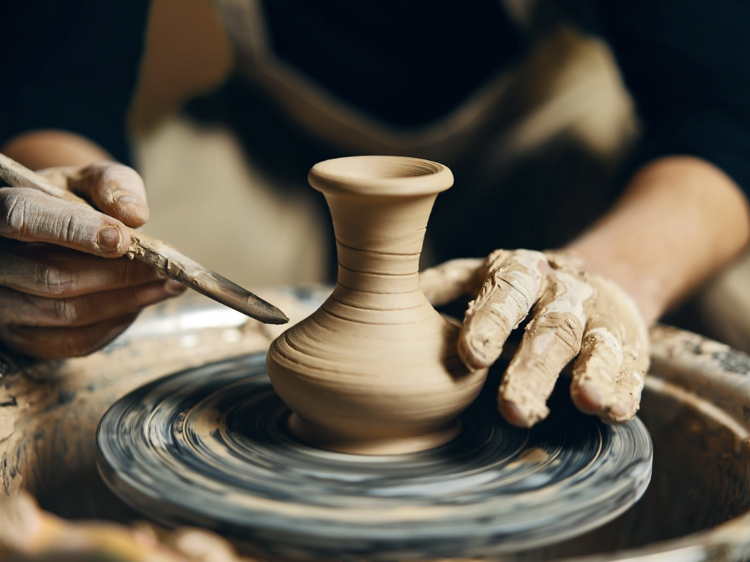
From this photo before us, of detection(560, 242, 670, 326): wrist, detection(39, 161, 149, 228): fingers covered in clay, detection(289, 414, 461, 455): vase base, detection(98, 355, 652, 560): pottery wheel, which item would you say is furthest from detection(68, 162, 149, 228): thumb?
detection(560, 242, 670, 326): wrist

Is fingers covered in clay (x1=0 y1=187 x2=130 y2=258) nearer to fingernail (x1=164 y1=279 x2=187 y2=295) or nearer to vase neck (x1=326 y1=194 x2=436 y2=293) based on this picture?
fingernail (x1=164 y1=279 x2=187 y2=295)

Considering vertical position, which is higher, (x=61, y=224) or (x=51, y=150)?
(x=61, y=224)

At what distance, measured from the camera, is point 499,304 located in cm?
99

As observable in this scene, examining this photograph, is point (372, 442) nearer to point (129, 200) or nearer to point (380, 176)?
point (380, 176)

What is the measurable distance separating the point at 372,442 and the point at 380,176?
0.36m

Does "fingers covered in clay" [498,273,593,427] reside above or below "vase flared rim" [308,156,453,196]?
below

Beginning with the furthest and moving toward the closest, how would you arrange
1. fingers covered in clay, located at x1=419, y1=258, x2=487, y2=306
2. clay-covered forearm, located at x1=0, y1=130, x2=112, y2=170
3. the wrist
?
clay-covered forearm, located at x1=0, y1=130, x2=112, y2=170 < the wrist < fingers covered in clay, located at x1=419, y1=258, x2=487, y2=306

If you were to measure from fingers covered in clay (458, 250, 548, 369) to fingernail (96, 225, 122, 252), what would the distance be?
47 cm

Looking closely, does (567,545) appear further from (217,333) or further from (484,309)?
(217,333)

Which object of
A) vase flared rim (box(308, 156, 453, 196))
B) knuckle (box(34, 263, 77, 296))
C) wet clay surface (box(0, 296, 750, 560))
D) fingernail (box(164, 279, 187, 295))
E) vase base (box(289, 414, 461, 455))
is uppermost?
vase flared rim (box(308, 156, 453, 196))

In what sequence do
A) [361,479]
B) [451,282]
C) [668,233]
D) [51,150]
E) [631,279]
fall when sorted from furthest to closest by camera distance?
[51,150], [668,233], [631,279], [451,282], [361,479]

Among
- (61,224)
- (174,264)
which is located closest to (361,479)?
(174,264)

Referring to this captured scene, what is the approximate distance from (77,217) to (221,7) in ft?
4.86

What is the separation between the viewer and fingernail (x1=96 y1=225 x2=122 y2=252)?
3.27ft
